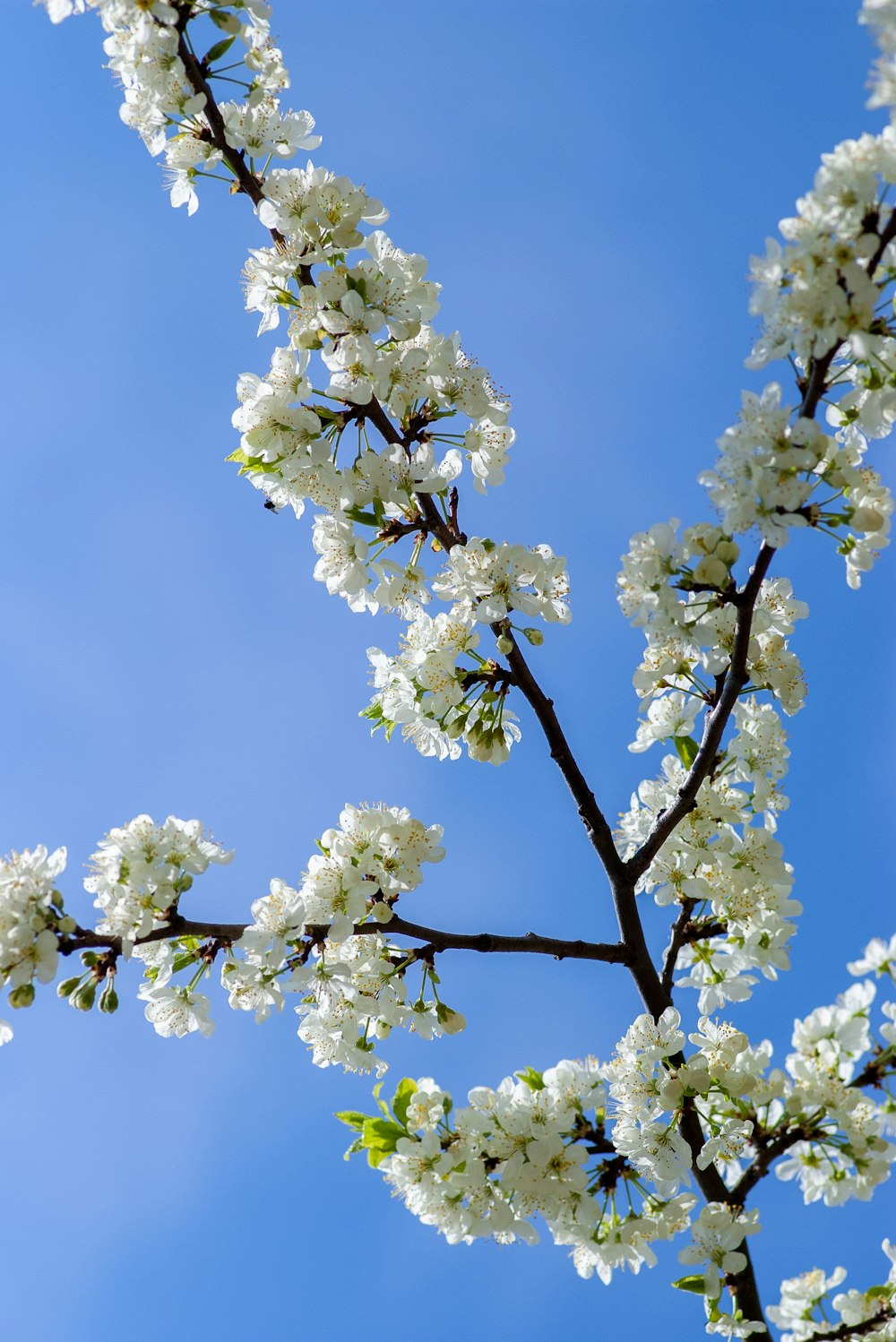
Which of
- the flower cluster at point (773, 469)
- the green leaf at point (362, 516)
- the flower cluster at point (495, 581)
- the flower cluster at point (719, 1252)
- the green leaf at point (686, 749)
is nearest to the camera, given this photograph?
the flower cluster at point (773, 469)

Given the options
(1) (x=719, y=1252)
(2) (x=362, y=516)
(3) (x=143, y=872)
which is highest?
(2) (x=362, y=516)

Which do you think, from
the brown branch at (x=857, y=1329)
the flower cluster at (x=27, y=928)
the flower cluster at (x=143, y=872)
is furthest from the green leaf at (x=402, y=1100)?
the brown branch at (x=857, y=1329)

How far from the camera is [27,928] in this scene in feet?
9.57

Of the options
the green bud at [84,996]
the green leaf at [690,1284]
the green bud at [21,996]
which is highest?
the green bud at [84,996]

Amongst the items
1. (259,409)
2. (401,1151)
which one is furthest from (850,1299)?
(259,409)

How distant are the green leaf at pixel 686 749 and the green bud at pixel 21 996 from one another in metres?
2.20

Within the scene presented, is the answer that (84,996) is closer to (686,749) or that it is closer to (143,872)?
(143,872)


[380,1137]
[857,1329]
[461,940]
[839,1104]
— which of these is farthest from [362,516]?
[857,1329]

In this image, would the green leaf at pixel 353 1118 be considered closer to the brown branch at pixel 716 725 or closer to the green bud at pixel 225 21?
the brown branch at pixel 716 725

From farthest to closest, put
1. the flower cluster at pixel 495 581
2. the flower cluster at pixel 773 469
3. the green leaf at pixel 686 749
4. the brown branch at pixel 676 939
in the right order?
1. the green leaf at pixel 686 749
2. the brown branch at pixel 676 939
3. the flower cluster at pixel 495 581
4. the flower cluster at pixel 773 469

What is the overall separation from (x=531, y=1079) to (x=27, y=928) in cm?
156

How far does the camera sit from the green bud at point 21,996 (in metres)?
2.92

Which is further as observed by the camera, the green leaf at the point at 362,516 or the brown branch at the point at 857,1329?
the green leaf at the point at 362,516

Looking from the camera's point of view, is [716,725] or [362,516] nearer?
[716,725]
